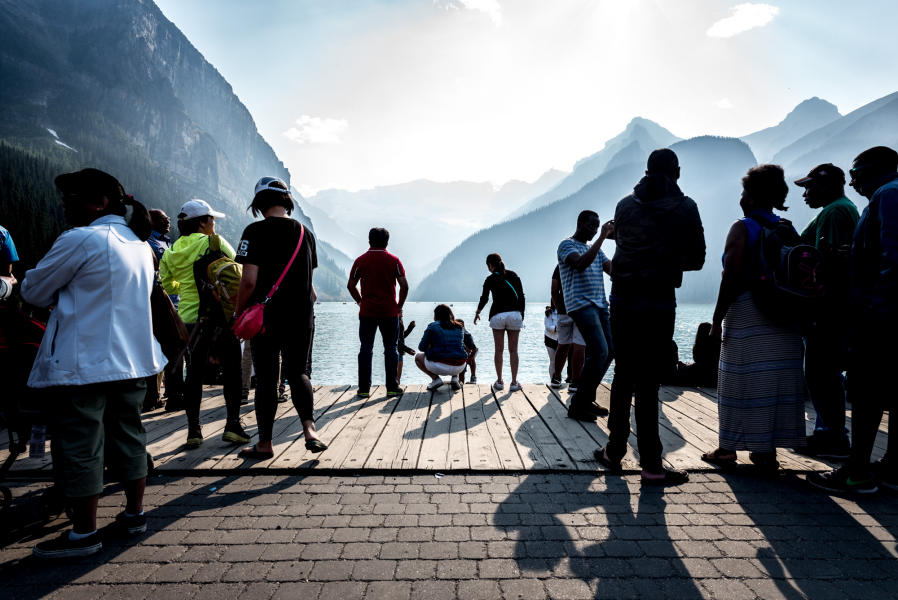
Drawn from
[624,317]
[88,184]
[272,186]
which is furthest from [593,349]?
[88,184]

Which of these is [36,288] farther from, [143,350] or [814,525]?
[814,525]

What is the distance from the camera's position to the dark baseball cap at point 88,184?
2.91 meters

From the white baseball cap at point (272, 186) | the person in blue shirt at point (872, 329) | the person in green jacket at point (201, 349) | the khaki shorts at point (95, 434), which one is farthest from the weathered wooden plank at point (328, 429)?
the person in blue shirt at point (872, 329)

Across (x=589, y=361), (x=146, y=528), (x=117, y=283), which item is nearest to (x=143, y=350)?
(x=117, y=283)

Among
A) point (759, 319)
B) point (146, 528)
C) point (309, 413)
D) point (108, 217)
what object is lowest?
point (146, 528)

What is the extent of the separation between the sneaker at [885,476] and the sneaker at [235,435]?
5.28 meters

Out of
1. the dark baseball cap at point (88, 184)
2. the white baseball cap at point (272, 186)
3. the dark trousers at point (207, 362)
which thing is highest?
the white baseball cap at point (272, 186)

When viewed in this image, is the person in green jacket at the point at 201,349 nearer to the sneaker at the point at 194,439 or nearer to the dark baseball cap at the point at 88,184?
the sneaker at the point at 194,439

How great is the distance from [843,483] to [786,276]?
155cm

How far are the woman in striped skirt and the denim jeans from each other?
148 cm

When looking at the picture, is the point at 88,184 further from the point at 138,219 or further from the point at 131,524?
the point at 131,524

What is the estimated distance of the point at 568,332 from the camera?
24.1 feet

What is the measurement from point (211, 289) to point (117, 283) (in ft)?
6.22

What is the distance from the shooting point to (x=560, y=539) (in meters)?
2.90
